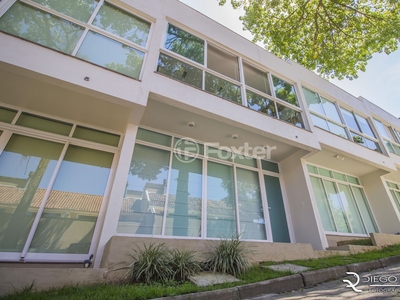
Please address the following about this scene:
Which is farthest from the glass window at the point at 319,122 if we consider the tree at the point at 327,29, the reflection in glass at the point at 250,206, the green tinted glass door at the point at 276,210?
the tree at the point at 327,29

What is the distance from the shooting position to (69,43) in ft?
13.8

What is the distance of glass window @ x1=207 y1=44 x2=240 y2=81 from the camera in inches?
262

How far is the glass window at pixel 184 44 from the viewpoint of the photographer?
566 cm

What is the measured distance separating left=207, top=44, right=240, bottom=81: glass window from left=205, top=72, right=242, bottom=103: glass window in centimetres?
82

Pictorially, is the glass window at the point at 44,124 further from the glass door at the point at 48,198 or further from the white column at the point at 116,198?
the white column at the point at 116,198

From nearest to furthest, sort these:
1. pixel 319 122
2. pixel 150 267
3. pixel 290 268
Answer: pixel 150 267, pixel 290 268, pixel 319 122

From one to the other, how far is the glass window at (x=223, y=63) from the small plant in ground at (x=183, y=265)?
548 cm

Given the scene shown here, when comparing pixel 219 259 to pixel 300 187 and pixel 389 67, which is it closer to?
pixel 300 187

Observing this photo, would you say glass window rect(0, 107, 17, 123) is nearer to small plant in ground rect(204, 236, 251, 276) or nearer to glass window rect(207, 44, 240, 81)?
small plant in ground rect(204, 236, 251, 276)

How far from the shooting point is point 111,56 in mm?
4570

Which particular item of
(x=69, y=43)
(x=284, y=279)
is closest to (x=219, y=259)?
→ (x=284, y=279)

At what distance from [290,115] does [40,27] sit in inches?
282

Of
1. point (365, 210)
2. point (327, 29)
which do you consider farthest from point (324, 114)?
point (365, 210)

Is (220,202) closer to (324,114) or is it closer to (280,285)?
(280,285)
